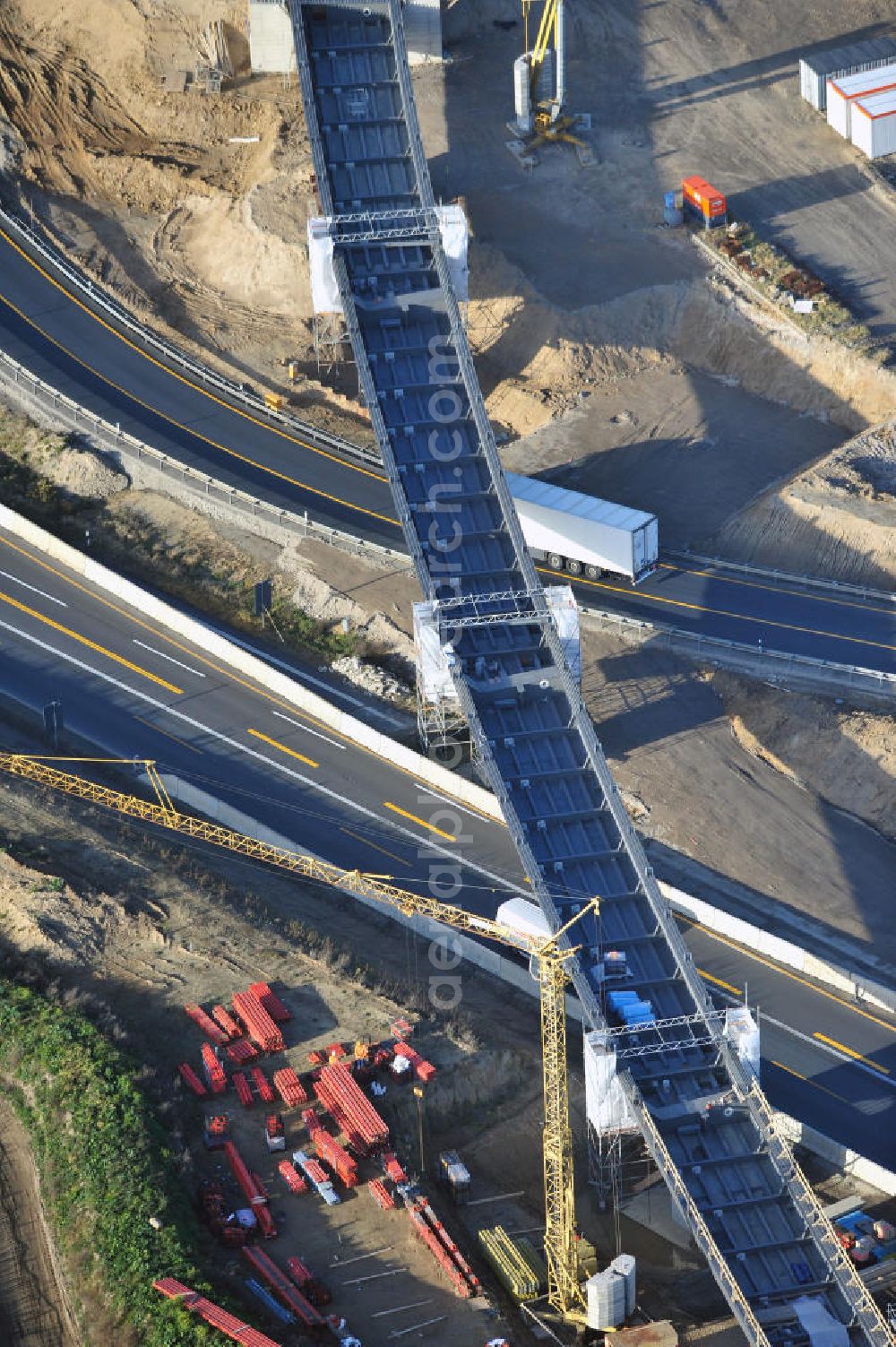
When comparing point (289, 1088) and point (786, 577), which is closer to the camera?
point (289, 1088)

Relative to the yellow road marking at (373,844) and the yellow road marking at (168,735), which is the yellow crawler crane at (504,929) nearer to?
the yellow road marking at (373,844)

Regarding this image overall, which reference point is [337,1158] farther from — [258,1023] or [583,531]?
[583,531]

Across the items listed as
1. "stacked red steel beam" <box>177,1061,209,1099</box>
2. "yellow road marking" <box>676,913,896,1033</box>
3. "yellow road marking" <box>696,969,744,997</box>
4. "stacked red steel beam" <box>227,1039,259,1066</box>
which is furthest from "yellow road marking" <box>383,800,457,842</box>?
"stacked red steel beam" <box>177,1061,209,1099</box>

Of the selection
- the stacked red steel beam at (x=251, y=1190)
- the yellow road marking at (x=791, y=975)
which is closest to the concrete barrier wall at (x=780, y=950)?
the yellow road marking at (x=791, y=975)

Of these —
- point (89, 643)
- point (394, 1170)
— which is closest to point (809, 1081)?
point (394, 1170)

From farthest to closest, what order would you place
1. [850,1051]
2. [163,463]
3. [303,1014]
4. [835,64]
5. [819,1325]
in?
[835,64], [163,463], [850,1051], [303,1014], [819,1325]

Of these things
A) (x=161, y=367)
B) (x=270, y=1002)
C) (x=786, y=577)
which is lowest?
(x=270, y=1002)
